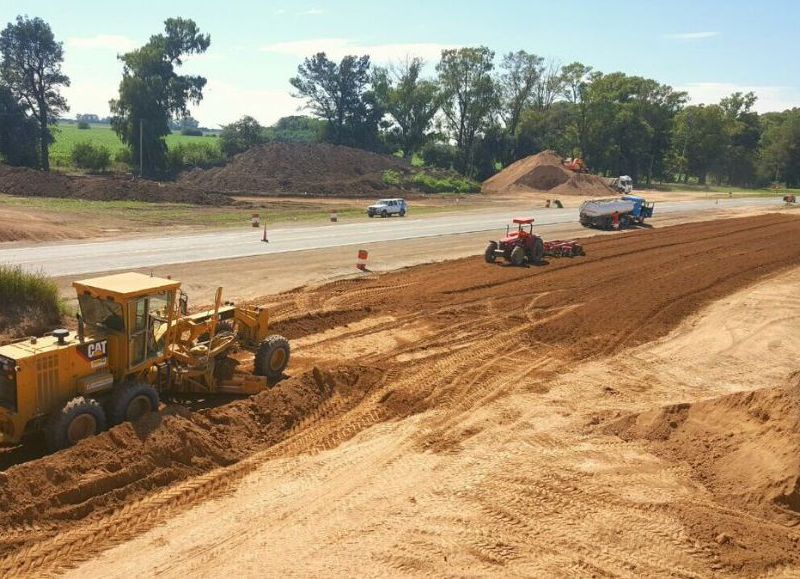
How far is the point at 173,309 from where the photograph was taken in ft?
36.6

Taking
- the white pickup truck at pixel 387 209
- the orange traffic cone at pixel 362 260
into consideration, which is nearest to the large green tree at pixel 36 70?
the white pickup truck at pixel 387 209

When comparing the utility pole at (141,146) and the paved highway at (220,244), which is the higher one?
the utility pole at (141,146)

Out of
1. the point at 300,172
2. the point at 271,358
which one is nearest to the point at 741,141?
the point at 300,172

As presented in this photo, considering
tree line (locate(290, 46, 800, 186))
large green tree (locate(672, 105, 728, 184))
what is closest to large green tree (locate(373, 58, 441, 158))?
tree line (locate(290, 46, 800, 186))

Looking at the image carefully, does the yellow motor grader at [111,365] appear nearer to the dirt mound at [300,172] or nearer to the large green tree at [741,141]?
the dirt mound at [300,172]

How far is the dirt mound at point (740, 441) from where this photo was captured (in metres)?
9.60

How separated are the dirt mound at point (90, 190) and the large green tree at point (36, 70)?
1211cm

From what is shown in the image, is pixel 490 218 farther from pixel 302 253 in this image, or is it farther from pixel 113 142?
pixel 113 142

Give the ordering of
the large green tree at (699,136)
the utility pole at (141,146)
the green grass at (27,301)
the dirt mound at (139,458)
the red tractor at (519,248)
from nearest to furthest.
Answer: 1. the dirt mound at (139,458)
2. the green grass at (27,301)
3. the red tractor at (519,248)
4. the utility pole at (141,146)
5. the large green tree at (699,136)

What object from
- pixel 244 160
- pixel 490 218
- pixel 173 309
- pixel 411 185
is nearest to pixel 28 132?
pixel 244 160

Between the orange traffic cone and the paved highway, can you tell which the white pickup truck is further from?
the orange traffic cone

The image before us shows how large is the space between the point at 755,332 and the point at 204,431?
1513 cm

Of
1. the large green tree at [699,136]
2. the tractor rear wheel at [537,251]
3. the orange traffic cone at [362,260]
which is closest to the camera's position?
the orange traffic cone at [362,260]

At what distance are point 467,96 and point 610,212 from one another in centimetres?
4429
